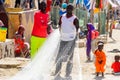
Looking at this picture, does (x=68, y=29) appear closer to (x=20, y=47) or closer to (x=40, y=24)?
(x=40, y=24)

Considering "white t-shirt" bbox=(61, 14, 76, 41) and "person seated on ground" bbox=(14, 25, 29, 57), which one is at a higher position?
"white t-shirt" bbox=(61, 14, 76, 41)

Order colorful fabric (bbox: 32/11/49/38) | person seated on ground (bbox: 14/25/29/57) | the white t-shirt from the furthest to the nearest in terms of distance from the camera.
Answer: person seated on ground (bbox: 14/25/29/57) < colorful fabric (bbox: 32/11/49/38) < the white t-shirt

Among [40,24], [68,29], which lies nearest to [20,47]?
[40,24]

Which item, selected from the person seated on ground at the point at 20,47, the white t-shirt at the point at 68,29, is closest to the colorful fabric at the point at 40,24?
the white t-shirt at the point at 68,29

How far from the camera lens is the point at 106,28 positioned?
73.4 ft

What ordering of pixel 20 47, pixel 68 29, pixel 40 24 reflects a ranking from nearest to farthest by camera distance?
pixel 68 29 → pixel 40 24 → pixel 20 47

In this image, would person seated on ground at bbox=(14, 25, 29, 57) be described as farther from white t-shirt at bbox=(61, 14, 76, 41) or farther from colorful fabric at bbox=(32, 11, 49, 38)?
white t-shirt at bbox=(61, 14, 76, 41)

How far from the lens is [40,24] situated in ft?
31.5

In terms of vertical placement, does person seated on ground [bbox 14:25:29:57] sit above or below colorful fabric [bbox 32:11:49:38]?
below

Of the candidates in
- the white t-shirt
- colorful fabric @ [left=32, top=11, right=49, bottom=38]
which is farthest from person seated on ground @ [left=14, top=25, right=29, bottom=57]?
A: the white t-shirt

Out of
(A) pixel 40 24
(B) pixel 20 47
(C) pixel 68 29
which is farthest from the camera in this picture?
(B) pixel 20 47

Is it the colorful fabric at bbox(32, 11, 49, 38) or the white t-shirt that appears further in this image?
the colorful fabric at bbox(32, 11, 49, 38)

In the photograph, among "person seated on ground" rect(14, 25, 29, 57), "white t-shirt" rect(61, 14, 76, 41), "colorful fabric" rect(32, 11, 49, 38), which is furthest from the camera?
"person seated on ground" rect(14, 25, 29, 57)

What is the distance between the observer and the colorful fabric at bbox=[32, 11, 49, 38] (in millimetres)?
9523
